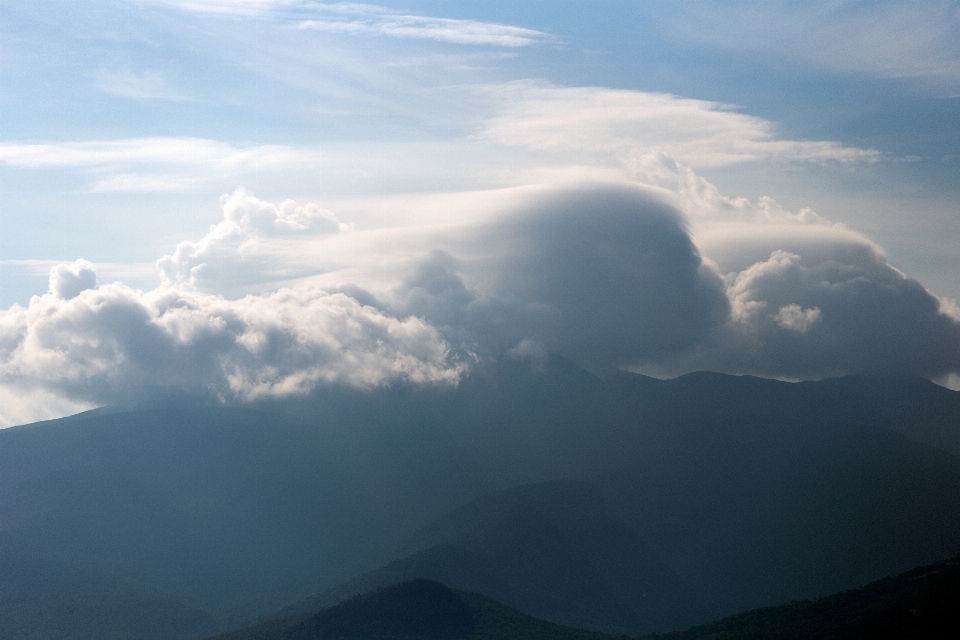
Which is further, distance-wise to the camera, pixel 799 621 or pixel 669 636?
pixel 669 636

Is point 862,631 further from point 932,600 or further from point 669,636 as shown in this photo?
point 669,636

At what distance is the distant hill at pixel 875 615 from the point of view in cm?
13988

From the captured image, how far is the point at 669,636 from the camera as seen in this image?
19950 cm

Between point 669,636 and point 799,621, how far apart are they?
35.3 meters

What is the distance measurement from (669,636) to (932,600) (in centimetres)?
6722

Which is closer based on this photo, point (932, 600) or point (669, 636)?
point (932, 600)

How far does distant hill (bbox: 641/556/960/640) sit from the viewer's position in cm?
13988

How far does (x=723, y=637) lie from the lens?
577 ft

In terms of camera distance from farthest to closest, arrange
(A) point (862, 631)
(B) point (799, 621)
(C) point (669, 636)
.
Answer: (C) point (669, 636) < (B) point (799, 621) < (A) point (862, 631)

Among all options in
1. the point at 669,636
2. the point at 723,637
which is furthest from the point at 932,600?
the point at 669,636

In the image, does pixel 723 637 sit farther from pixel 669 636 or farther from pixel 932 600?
pixel 932 600

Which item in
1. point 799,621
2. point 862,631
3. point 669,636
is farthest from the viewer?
point 669,636

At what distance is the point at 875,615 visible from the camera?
15600cm

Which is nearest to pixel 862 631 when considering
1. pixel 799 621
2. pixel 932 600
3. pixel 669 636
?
pixel 932 600
